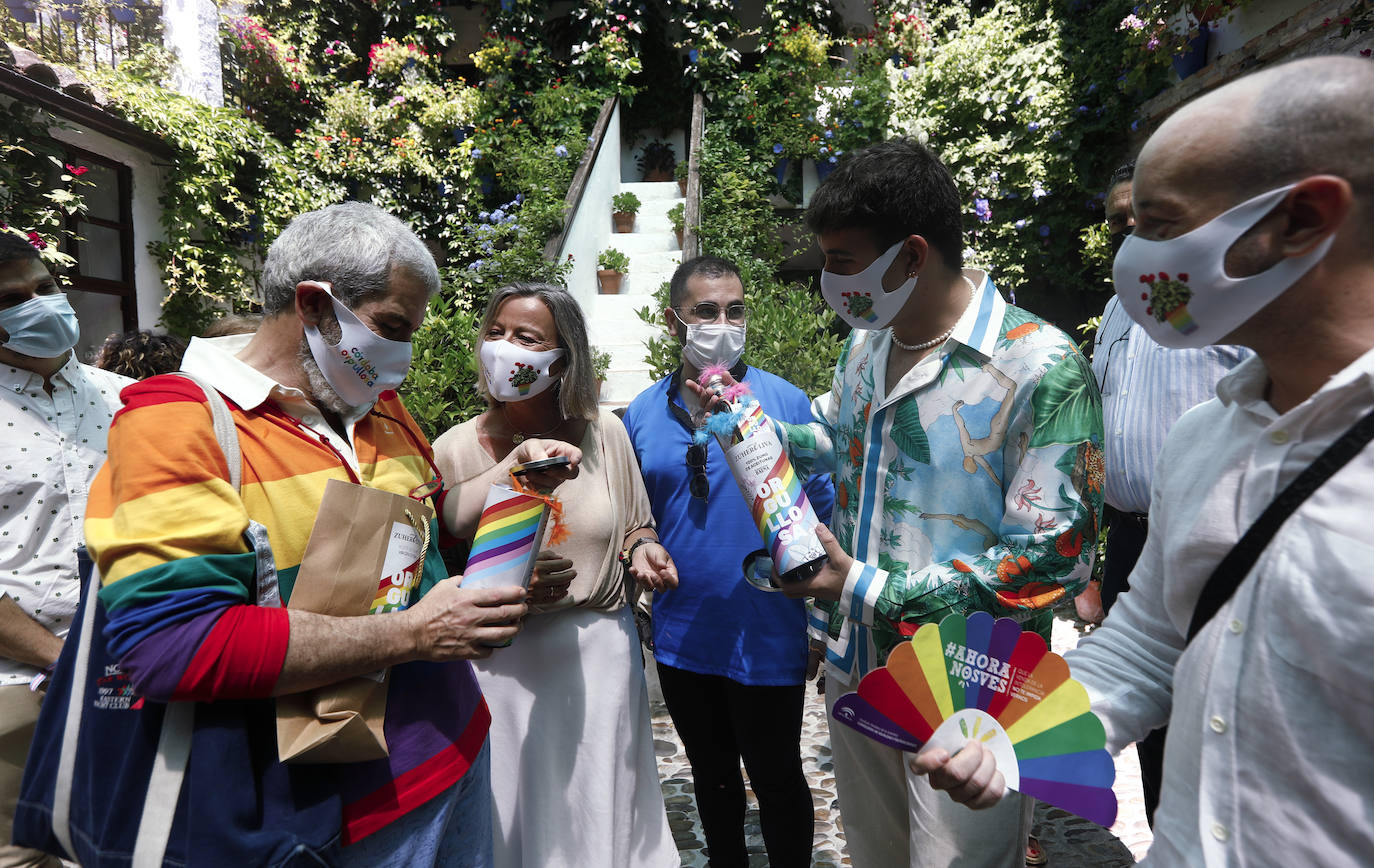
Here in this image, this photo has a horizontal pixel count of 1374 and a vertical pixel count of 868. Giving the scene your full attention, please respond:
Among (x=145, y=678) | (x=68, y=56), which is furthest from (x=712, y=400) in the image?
(x=68, y=56)

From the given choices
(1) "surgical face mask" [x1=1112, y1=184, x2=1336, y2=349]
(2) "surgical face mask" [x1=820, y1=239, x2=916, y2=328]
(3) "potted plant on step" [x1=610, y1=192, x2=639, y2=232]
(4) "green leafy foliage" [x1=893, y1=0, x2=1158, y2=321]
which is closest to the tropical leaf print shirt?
(2) "surgical face mask" [x1=820, y1=239, x2=916, y2=328]

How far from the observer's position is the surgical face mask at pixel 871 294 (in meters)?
1.96

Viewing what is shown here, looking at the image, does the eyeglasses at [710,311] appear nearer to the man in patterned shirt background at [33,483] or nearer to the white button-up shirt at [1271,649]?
the white button-up shirt at [1271,649]

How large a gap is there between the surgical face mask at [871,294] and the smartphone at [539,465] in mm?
796

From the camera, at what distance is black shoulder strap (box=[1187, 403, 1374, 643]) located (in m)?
0.92

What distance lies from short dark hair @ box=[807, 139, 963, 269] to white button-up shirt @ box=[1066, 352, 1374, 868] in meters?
0.90

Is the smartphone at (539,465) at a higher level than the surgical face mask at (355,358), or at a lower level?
lower

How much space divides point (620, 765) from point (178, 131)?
840cm

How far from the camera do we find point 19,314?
249 cm

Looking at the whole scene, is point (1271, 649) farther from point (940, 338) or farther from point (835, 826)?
point (835, 826)

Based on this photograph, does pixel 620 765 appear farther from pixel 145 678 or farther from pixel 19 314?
pixel 19 314

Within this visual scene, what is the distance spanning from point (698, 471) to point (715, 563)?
0.34 metres

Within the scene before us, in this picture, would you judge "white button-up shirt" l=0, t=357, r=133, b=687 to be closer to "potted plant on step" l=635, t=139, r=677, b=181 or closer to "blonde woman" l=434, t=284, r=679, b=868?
"blonde woman" l=434, t=284, r=679, b=868

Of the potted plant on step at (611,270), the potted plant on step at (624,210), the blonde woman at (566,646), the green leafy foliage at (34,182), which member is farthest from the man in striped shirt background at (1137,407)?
the green leafy foliage at (34,182)
